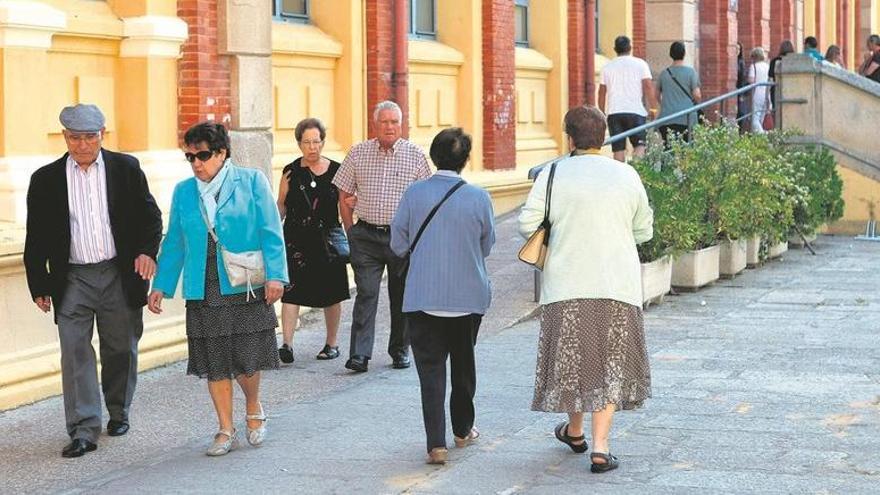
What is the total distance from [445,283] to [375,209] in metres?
2.73

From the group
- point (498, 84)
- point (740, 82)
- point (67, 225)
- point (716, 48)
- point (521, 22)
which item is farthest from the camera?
point (740, 82)

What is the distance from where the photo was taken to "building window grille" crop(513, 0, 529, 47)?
2105 centimetres

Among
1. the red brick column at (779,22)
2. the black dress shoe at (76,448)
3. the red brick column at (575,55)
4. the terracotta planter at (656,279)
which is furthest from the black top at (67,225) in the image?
the red brick column at (779,22)

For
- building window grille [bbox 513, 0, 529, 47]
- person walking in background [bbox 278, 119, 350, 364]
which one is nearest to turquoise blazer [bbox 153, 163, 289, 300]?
person walking in background [bbox 278, 119, 350, 364]

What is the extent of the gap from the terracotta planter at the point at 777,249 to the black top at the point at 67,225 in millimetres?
9490

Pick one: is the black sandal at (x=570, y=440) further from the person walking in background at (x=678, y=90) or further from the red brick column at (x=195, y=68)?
the person walking in background at (x=678, y=90)

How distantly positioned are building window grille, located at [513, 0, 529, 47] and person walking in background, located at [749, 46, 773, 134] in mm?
2962

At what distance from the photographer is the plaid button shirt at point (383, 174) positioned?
1096 cm

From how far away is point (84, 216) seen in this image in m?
8.90

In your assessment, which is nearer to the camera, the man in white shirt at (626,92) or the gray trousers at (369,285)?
the gray trousers at (369,285)

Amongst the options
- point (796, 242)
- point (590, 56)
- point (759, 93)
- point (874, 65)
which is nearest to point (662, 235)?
point (796, 242)

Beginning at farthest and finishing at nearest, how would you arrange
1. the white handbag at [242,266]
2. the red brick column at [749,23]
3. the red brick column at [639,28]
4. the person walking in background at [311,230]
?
the red brick column at [749,23] < the red brick column at [639,28] < the person walking in background at [311,230] < the white handbag at [242,266]

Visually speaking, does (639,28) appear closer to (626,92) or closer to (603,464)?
(626,92)

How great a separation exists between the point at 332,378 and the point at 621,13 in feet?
44.9
